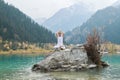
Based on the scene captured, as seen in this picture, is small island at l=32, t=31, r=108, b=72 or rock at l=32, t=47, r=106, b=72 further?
small island at l=32, t=31, r=108, b=72

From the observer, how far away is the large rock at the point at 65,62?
56.9 m

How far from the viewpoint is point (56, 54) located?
5872 centimetres

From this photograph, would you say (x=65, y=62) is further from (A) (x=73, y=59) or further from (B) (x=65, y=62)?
(A) (x=73, y=59)

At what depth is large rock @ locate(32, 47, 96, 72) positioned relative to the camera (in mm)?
56938

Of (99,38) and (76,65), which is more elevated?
(99,38)

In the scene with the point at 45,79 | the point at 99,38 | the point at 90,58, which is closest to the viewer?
the point at 45,79

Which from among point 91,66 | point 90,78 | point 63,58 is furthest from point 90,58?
point 90,78

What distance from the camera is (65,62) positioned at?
191ft

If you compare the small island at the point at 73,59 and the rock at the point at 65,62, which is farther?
the small island at the point at 73,59

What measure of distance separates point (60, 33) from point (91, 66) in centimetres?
990

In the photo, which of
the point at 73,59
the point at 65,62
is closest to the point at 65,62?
the point at 65,62

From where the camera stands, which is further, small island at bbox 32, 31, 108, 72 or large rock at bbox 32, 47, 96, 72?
small island at bbox 32, 31, 108, 72

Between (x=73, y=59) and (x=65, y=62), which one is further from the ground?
(x=73, y=59)

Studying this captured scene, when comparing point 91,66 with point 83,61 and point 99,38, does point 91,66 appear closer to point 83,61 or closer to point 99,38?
point 83,61
